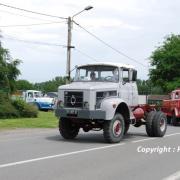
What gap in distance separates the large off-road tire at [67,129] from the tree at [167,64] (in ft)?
132

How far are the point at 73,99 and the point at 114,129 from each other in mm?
1598

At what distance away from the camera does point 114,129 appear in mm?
16344

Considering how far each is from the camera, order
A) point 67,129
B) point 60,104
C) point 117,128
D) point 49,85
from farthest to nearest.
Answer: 1. point 49,85
2. point 67,129
3. point 60,104
4. point 117,128

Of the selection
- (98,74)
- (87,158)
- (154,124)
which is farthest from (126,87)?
(87,158)

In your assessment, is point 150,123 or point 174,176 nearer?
point 174,176

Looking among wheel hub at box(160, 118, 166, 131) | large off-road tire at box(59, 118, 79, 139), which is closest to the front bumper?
large off-road tire at box(59, 118, 79, 139)

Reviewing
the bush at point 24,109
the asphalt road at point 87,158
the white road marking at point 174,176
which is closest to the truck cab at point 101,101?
the asphalt road at point 87,158

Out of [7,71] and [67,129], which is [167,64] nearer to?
[7,71]

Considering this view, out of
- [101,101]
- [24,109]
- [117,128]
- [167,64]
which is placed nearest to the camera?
[101,101]

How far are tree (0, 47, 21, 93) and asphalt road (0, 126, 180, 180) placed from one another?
14.0 metres

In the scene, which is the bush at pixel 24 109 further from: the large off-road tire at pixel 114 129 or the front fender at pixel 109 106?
the front fender at pixel 109 106

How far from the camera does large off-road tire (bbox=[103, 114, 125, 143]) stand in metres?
16.1

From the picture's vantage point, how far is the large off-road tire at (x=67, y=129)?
1730 cm

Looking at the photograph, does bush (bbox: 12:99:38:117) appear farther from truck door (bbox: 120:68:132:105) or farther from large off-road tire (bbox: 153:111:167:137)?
truck door (bbox: 120:68:132:105)
